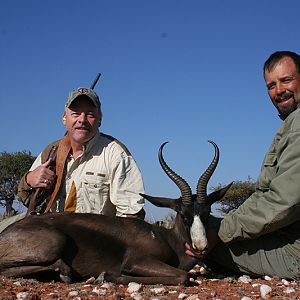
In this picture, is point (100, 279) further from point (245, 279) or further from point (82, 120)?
point (82, 120)

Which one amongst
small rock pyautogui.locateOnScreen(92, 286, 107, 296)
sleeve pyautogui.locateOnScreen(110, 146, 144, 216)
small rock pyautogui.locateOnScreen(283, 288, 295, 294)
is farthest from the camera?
sleeve pyautogui.locateOnScreen(110, 146, 144, 216)

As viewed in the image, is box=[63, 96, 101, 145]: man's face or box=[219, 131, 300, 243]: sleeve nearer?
box=[219, 131, 300, 243]: sleeve

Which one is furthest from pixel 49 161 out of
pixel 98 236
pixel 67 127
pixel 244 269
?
pixel 244 269

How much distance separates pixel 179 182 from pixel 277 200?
1.65 meters

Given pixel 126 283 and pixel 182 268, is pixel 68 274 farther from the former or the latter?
pixel 182 268

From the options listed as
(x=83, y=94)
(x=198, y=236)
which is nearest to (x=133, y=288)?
(x=198, y=236)

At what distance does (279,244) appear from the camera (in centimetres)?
645

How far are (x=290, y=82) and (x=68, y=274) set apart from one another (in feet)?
11.7

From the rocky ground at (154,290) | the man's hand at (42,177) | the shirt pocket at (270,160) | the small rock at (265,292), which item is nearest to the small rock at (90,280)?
the rocky ground at (154,290)

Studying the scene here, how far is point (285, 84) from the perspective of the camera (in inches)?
270

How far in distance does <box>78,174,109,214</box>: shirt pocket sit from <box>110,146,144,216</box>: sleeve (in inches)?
5.4

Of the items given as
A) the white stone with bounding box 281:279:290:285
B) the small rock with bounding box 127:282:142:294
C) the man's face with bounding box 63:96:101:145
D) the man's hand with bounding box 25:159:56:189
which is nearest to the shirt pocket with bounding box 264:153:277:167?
the white stone with bounding box 281:279:290:285

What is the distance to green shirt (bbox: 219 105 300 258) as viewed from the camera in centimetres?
571

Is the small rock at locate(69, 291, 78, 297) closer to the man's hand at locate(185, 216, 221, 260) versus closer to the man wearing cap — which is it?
the man's hand at locate(185, 216, 221, 260)
